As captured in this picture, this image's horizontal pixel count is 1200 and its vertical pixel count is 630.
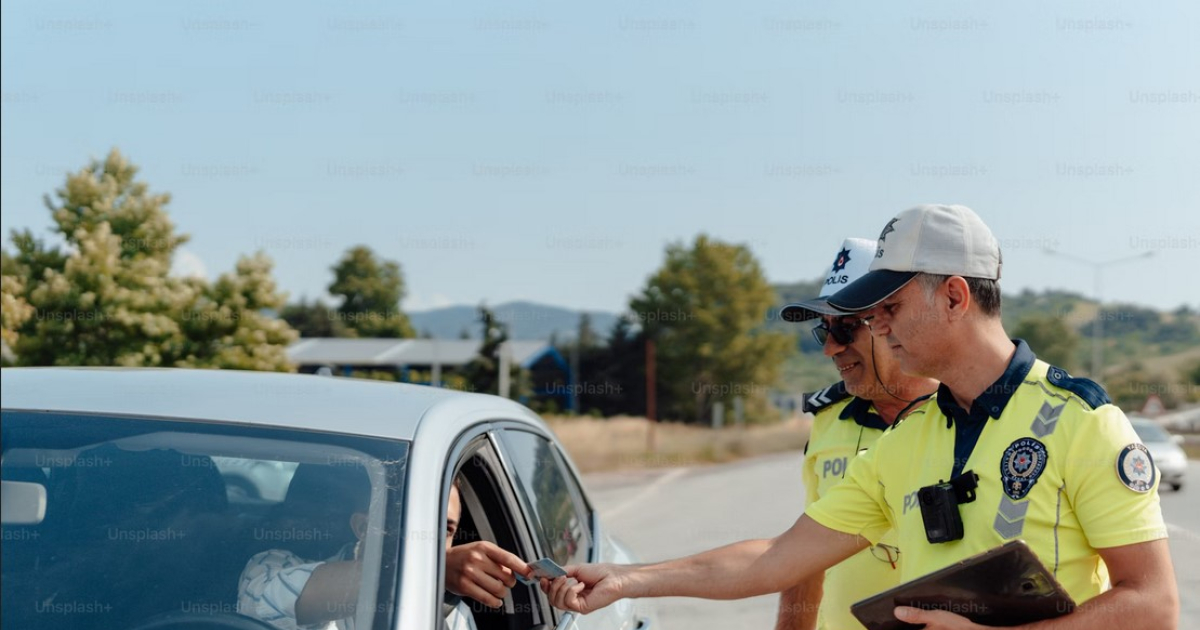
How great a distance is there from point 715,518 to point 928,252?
1487cm

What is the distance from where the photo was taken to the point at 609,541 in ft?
14.8

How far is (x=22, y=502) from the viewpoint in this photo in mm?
2488

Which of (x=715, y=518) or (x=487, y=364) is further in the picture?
(x=487, y=364)

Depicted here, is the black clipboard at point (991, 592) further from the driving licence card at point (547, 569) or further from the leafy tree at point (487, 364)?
the leafy tree at point (487, 364)

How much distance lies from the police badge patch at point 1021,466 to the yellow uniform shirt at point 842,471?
778 millimetres

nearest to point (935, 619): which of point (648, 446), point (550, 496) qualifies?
point (550, 496)

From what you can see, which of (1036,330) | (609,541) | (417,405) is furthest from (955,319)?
(1036,330)

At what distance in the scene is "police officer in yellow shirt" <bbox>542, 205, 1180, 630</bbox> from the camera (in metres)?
2.02

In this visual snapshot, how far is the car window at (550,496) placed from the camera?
3.50 meters

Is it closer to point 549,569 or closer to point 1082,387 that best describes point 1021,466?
point 1082,387

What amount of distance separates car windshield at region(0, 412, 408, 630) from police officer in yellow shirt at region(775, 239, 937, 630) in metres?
1.33

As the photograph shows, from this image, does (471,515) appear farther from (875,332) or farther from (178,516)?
(875,332)

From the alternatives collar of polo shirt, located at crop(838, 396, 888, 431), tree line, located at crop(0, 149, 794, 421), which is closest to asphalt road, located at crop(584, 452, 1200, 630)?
collar of polo shirt, located at crop(838, 396, 888, 431)

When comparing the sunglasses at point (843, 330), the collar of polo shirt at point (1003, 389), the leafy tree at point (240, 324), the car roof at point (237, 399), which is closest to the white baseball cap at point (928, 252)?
the collar of polo shirt at point (1003, 389)
